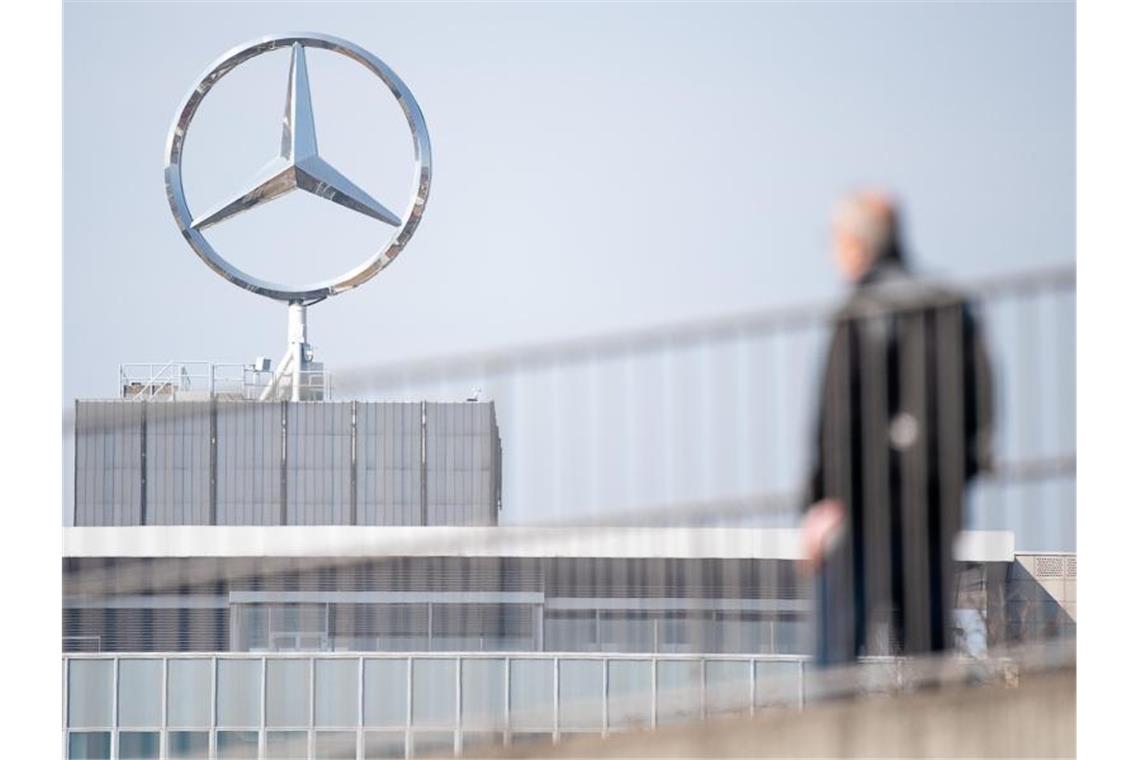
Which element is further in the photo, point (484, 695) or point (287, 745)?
point (287, 745)

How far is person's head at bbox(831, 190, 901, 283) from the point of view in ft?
13.6

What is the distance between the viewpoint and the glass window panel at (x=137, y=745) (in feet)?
34.2

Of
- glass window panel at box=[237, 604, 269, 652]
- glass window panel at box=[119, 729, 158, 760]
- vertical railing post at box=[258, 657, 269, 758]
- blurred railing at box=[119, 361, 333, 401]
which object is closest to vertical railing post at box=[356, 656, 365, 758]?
vertical railing post at box=[258, 657, 269, 758]

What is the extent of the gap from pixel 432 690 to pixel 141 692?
3.68m

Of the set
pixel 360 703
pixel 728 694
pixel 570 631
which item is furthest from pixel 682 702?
pixel 570 631

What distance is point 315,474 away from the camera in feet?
199

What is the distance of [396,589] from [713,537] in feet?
4.22

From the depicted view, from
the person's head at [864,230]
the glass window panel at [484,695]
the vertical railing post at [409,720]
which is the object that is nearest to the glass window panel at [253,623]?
the vertical railing post at [409,720]

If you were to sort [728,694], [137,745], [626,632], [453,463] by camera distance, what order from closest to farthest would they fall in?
[728,694], [626,632], [137,745], [453,463]

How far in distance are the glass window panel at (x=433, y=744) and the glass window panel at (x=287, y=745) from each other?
104 cm

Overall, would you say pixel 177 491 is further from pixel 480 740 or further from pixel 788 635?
pixel 480 740

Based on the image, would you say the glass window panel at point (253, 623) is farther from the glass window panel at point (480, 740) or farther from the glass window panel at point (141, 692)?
the glass window panel at point (141, 692)

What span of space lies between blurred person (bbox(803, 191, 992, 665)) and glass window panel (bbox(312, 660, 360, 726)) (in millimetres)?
2749
